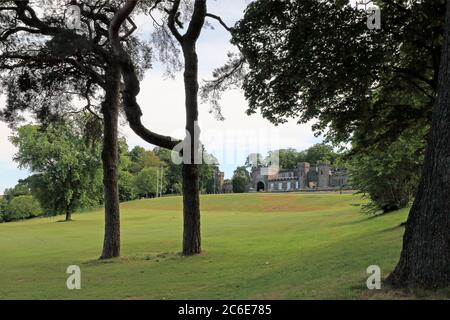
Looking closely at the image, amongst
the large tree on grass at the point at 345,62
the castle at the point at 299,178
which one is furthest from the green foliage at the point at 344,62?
the castle at the point at 299,178

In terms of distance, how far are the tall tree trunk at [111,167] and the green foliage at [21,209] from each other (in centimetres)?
9071

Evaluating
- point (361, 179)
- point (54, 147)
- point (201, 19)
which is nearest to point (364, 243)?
point (201, 19)

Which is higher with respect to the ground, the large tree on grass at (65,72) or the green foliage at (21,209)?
the large tree on grass at (65,72)

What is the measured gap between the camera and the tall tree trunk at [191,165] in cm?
1917

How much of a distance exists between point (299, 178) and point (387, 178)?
342ft

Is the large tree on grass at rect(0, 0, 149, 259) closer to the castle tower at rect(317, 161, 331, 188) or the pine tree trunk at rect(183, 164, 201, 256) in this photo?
the pine tree trunk at rect(183, 164, 201, 256)

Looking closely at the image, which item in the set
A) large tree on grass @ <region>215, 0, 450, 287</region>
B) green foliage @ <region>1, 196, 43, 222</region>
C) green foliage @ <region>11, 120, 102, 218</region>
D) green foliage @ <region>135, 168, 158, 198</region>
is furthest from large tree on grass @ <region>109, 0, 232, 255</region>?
green foliage @ <region>135, 168, 158, 198</region>

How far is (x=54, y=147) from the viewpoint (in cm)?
6619

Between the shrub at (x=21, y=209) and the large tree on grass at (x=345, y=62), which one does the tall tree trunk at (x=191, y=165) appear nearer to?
the large tree on grass at (x=345, y=62)

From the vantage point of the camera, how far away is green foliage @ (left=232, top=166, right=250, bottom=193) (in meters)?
135

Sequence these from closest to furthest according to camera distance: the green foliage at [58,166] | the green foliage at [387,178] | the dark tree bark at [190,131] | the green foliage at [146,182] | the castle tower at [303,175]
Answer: the dark tree bark at [190,131]
the green foliage at [387,178]
the green foliage at [58,166]
the green foliage at [146,182]
the castle tower at [303,175]

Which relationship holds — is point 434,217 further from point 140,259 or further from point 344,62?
point 140,259

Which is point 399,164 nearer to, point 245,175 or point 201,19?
point 201,19
